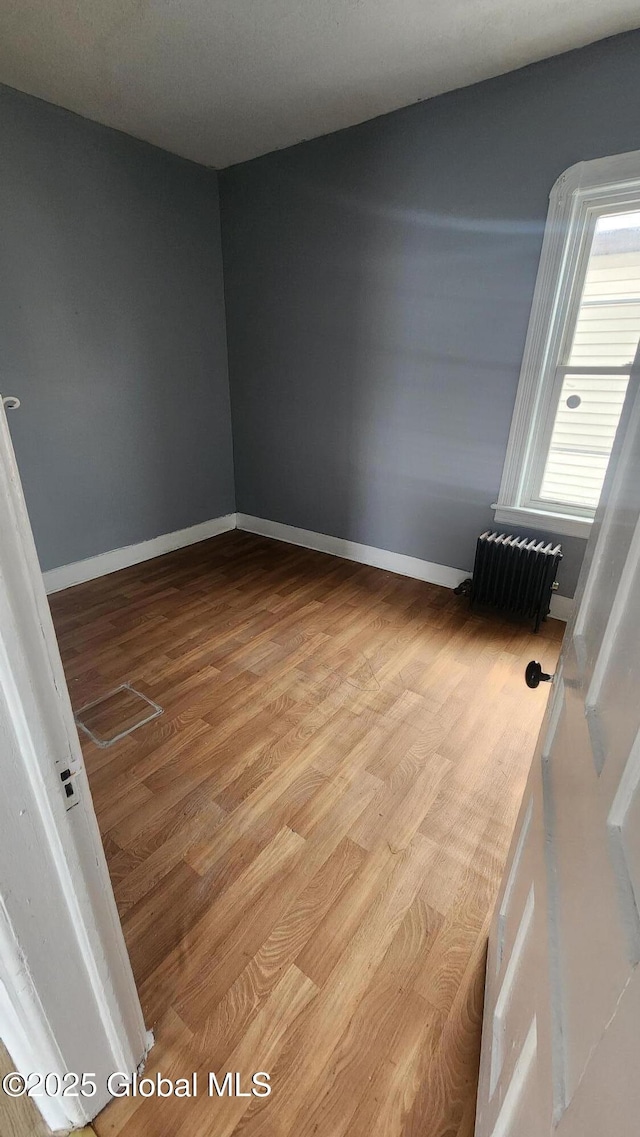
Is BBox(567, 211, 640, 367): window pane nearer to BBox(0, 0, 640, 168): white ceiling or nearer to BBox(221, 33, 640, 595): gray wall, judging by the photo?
BBox(221, 33, 640, 595): gray wall

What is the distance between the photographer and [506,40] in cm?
190

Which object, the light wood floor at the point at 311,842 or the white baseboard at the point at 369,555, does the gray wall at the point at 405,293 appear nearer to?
the white baseboard at the point at 369,555

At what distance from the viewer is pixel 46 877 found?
2.21 ft

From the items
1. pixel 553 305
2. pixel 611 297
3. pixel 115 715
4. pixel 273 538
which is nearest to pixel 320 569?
pixel 273 538

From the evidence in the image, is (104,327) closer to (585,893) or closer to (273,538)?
(273,538)

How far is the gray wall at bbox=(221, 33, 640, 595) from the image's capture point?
7.02ft

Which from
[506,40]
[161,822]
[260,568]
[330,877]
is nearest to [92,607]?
[260,568]

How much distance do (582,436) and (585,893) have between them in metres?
2.42

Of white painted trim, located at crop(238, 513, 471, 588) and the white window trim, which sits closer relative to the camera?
the white window trim

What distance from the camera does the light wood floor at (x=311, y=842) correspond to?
97 cm

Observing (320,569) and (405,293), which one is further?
(320,569)

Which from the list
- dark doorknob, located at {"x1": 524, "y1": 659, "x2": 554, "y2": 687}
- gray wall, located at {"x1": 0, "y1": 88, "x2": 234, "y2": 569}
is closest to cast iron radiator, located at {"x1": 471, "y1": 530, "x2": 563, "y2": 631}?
dark doorknob, located at {"x1": 524, "y1": 659, "x2": 554, "y2": 687}

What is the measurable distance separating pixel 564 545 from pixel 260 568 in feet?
6.33

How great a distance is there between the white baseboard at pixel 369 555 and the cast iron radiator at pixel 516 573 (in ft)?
0.61
